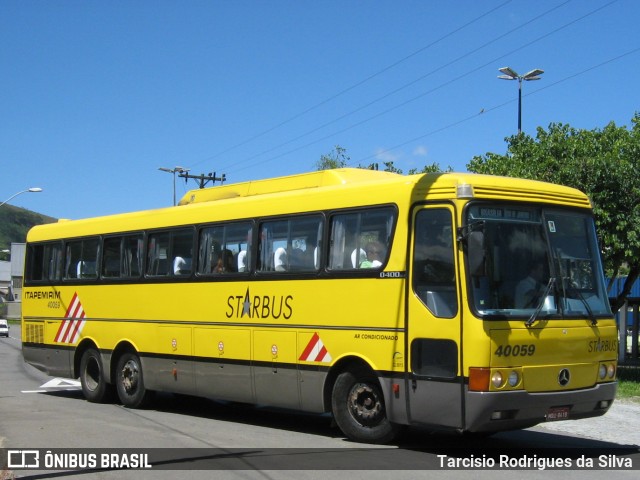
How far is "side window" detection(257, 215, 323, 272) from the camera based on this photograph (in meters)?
11.3

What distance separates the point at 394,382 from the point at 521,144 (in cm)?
1589

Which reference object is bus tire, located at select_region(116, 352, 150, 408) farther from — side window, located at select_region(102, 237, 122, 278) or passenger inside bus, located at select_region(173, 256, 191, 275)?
passenger inside bus, located at select_region(173, 256, 191, 275)

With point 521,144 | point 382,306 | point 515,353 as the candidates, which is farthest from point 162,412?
point 521,144

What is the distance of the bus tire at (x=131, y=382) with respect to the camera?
581 inches

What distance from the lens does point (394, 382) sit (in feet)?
32.4

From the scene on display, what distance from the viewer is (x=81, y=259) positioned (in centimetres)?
1653

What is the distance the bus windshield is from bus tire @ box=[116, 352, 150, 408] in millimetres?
7688

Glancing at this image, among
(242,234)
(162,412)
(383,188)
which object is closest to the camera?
(383,188)

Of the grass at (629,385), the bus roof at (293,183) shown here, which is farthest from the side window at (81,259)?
the grass at (629,385)

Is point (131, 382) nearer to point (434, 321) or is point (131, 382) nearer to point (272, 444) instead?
point (272, 444)

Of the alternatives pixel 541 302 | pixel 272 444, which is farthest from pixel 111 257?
pixel 541 302

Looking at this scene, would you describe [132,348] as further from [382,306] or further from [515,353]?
[515,353]

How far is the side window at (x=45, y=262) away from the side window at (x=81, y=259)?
1.10ft

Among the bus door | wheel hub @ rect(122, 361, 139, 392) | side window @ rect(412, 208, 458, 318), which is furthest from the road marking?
side window @ rect(412, 208, 458, 318)
